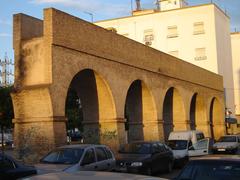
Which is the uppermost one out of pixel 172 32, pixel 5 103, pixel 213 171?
pixel 172 32

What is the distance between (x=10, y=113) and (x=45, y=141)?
24.8 metres

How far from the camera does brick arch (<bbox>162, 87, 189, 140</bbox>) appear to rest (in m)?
37.0

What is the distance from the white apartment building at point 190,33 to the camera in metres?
54.7

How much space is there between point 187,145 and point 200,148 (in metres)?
1.76

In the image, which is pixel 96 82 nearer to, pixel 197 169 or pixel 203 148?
pixel 203 148

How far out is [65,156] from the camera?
1462 centimetres

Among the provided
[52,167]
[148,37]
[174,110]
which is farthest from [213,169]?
[148,37]

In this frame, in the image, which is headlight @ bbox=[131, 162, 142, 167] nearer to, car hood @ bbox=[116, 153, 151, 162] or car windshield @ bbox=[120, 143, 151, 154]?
car hood @ bbox=[116, 153, 151, 162]

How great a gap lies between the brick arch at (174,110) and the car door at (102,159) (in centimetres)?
2154

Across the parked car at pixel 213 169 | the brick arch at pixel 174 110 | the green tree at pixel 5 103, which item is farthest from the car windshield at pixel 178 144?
the green tree at pixel 5 103

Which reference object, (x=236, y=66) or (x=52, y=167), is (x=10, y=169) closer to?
(x=52, y=167)

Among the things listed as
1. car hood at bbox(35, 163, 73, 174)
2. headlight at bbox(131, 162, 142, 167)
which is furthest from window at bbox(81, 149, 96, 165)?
headlight at bbox(131, 162, 142, 167)

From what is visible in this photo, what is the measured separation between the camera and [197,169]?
25.1ft

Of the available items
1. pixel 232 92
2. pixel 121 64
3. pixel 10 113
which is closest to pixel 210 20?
pixel 232 92
